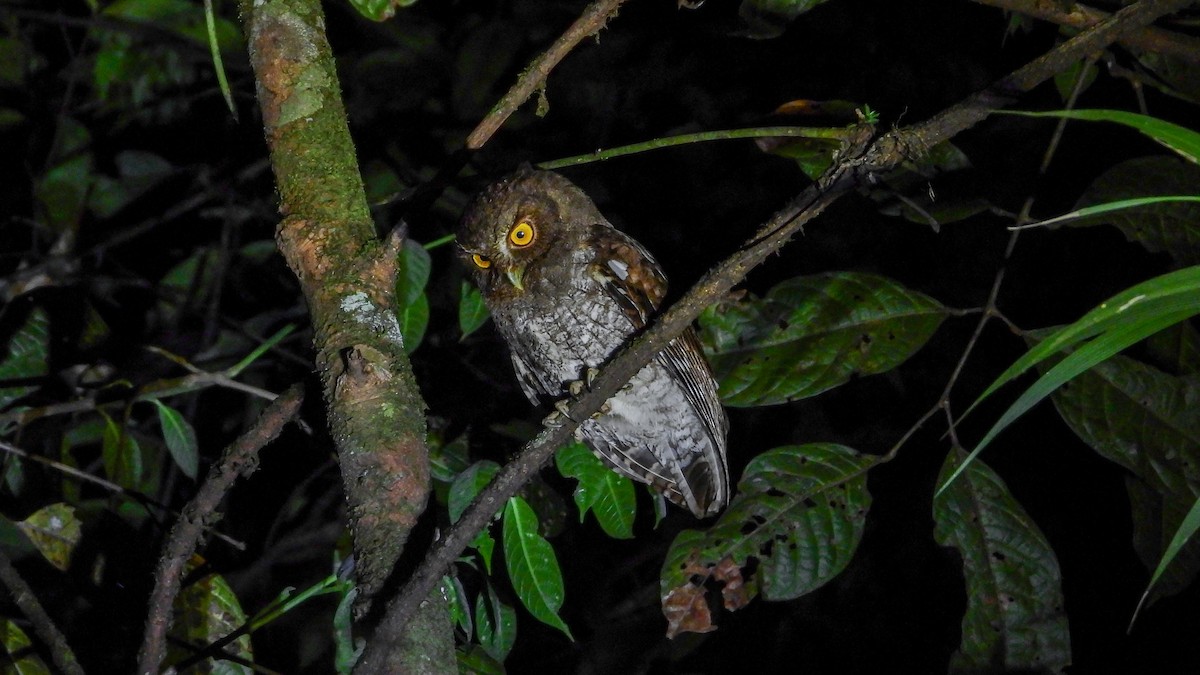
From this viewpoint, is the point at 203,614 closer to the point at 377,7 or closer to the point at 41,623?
the point at 41,623

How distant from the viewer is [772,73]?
3.66 meters

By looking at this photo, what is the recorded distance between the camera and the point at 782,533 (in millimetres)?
1940

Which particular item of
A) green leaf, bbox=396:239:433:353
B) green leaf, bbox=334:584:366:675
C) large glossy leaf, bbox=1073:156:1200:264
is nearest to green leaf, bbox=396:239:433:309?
green leaf, bbox=396:239:433:353

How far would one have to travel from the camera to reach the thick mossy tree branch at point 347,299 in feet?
4.15

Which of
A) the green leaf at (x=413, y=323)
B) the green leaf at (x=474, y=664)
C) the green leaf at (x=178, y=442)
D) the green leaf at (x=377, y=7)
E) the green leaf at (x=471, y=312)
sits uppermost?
the green leaf at (x=377, y=7)

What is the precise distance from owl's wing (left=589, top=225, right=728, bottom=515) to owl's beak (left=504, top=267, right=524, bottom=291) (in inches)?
8.4

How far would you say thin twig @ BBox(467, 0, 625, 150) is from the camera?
170 centimetres

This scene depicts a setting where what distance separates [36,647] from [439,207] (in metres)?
2.16

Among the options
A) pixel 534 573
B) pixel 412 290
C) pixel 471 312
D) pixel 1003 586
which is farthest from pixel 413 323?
pixel 1003 586

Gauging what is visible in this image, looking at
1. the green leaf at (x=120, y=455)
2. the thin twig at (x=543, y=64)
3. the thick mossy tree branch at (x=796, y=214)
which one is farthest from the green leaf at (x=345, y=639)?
the green leaf at (x=120, y=455)

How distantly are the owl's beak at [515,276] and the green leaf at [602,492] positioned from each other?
68cm

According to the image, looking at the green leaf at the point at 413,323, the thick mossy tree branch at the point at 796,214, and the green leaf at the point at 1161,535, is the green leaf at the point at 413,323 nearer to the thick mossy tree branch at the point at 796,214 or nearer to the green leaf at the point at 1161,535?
→ the thick mossy tree branch at the point at 796,214

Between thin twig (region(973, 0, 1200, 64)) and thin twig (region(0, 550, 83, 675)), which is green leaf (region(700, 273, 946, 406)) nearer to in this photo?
thin twig (region(973, 0, 1200, 64))

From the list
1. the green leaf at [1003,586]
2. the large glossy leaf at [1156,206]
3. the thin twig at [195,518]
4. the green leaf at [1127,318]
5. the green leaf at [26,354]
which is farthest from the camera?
the green leaf at [26,354]
